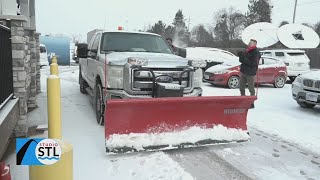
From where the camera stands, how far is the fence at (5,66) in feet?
14.5

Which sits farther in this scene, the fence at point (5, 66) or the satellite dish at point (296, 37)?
the satellite dish at point (296, 37)

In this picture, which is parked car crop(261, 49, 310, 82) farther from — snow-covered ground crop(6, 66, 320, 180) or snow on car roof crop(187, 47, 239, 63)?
snow-covered ground crop(6, 66, 320, 180)

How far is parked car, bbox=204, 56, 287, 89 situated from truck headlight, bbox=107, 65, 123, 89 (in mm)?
8123

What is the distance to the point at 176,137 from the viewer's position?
5.12m

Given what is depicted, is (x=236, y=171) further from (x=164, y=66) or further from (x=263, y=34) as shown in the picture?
(x=263, y=34)

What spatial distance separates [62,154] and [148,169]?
186 centimetres

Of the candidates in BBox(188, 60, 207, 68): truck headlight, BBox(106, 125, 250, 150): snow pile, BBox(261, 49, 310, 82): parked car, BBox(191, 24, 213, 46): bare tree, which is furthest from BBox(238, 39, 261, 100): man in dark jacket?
BBox(191, 24, 213, 46): bare tree

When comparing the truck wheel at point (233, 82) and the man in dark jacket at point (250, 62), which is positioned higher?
the man in dark jacket at point (250, 62)

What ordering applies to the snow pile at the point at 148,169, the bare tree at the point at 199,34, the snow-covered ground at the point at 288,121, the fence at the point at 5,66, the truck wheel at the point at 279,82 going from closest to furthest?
the snow pile at the point at 148,169 < the fence at the point at 5,66 < the snow-covered ground at the point at 288,121 < the truck wheel at the point at 279,82 < the bare tree at the point at 199,34

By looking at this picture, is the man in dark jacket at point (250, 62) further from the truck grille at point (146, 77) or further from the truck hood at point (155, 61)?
the truck grille at point (146, 77)

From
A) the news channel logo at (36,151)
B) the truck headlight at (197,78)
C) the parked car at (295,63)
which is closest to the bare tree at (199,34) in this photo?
the parked car at (295,63)

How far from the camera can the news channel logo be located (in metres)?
2.27

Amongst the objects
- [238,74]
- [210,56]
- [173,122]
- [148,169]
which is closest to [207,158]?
[173,122]

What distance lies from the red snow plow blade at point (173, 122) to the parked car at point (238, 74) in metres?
8.08
